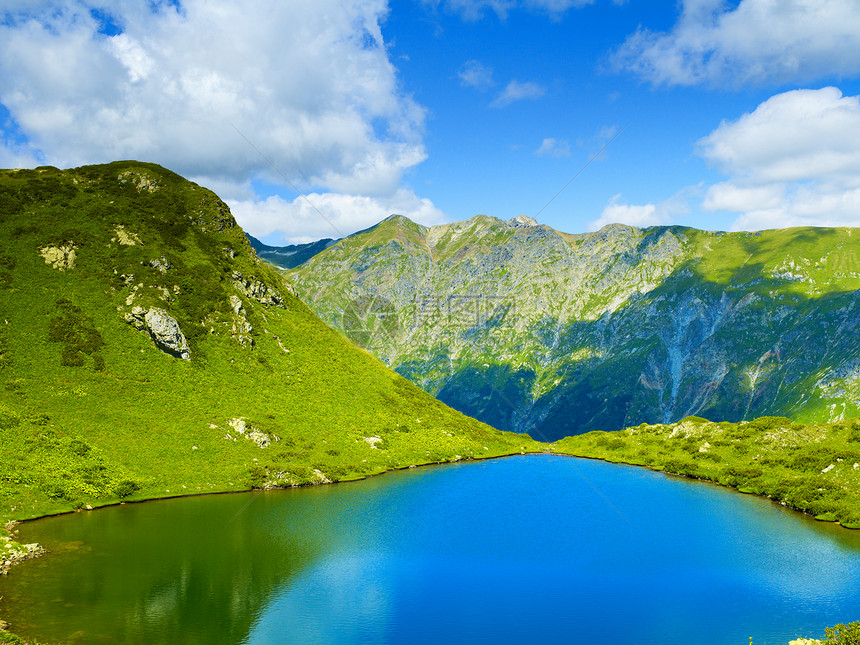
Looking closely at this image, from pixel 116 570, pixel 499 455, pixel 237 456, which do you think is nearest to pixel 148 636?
pixel 116 570

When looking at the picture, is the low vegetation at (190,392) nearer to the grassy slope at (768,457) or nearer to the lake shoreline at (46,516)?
the grassy slope at (768,457)

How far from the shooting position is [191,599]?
168 feet

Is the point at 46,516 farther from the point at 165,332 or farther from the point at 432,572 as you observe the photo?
the point at 432,572

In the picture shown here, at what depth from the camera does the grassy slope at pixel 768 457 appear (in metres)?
87.2

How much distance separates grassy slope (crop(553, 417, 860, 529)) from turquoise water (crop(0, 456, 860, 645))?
6094 mm

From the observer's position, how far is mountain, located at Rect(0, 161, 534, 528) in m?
90.4

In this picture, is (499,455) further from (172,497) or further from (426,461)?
(172,497)

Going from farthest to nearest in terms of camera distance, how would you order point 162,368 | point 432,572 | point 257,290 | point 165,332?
1. point 257,290
2. point 165,332
3. point 162,368
4. point 432,572

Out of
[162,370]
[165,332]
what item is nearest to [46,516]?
[162,370]

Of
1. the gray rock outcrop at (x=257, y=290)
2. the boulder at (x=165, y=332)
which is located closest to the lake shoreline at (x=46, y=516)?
the boulder at (x=165, y=332)

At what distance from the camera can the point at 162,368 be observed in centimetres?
11494

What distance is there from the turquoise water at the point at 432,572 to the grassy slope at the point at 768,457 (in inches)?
240

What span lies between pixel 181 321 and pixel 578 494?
99.4 m

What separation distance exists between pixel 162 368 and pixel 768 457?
435 feet
